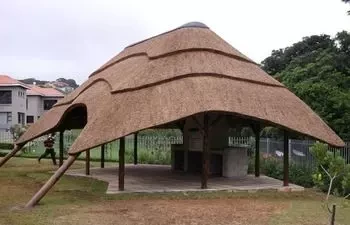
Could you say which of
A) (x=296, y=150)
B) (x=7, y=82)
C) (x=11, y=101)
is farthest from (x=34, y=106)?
(x=296, y=150)

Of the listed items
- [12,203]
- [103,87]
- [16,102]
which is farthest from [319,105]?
[16,102]

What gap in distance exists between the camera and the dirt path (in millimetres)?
11719

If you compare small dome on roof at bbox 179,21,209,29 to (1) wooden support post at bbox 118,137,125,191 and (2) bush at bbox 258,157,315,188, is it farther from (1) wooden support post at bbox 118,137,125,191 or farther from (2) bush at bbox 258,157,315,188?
(1) wooden support post at bbox 118,137,125,191

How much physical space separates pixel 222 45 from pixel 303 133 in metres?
5.19

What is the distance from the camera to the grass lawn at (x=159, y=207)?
11.8 metres

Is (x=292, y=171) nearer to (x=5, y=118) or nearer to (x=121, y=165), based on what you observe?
(x=121, y=165)

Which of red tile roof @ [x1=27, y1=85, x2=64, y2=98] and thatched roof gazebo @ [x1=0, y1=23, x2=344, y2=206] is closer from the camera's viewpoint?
thatched roof gazebo @ [x1=0, y1=23, x2=344, y2=206]

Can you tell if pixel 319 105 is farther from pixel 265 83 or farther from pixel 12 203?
pixel 12 203

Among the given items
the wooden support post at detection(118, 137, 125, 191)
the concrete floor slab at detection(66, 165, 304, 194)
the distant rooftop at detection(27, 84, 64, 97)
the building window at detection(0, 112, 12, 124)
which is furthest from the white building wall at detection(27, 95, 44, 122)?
the wooden support post at detection(118, 137, 125, 191)

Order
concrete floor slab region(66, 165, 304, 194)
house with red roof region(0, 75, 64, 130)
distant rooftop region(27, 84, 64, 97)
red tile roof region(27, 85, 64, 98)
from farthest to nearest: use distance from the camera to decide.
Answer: red tile roof region(27, 85, 64, 98) < distant rooftop region(27, 84, 64, 97) < house with red roof region(0, 75, 64, 130) < concrete floor slab region(66, 165, 304, 194)

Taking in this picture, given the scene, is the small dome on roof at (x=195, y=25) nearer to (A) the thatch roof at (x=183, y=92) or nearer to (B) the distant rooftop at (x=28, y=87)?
(A) the thatch roof at (x=183, y=92)

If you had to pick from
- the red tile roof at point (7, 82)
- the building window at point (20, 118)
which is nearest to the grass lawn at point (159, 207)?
the red tile roof at point (7, 82)

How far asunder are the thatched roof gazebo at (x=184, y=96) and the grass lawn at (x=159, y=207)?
0.98 m

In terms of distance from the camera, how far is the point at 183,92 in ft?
53.8
